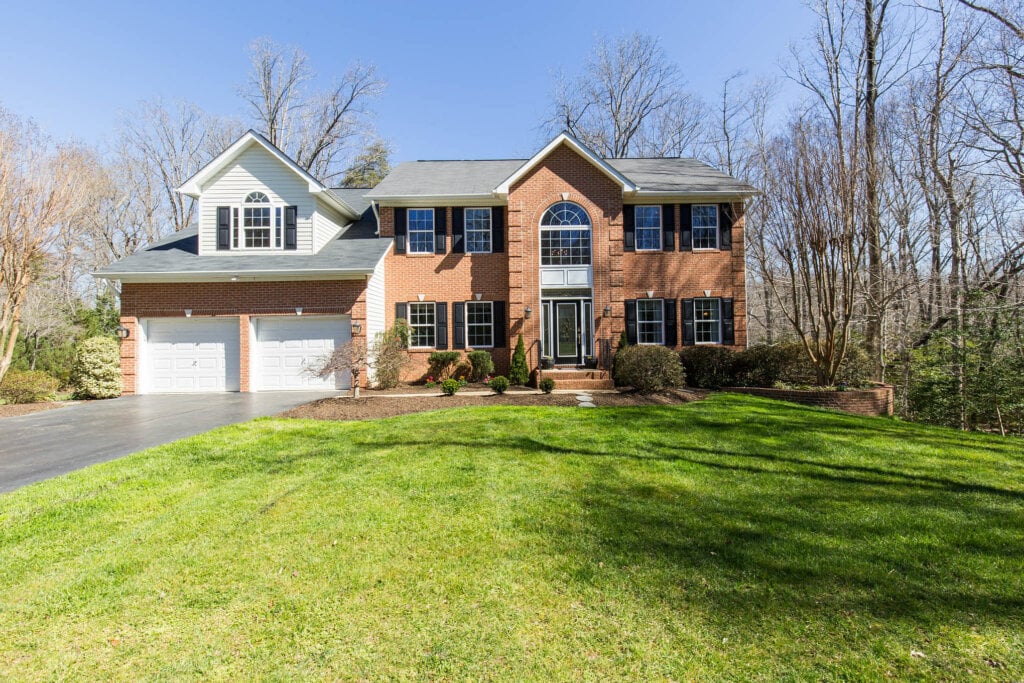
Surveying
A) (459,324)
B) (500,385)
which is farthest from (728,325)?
(459,324)

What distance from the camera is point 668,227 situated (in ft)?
52.6

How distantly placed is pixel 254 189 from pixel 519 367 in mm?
10058

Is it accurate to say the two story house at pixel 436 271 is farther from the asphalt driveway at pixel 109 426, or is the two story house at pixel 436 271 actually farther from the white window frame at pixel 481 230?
the asphalt driveway at pixel 109 426

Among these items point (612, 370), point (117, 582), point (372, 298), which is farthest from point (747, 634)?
point (372, 298)

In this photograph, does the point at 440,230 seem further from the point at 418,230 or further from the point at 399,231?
the point at 399,231

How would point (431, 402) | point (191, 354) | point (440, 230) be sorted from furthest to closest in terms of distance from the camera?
point (440, 230) → point (191, 354) → point (431, 402)

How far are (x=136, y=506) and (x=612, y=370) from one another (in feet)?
38.8

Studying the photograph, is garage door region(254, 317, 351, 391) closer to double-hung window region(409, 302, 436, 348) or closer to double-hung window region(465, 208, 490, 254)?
double-hung window region(409, 302, 436, 348)

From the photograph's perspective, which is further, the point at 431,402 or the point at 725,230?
the point at 725,230

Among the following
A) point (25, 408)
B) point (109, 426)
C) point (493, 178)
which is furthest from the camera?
point (493, 178)

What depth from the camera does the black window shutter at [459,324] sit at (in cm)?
1560

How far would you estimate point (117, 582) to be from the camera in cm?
338

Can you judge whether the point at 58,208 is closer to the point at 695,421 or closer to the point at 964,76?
the point at 695,421

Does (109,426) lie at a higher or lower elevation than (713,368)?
lower
